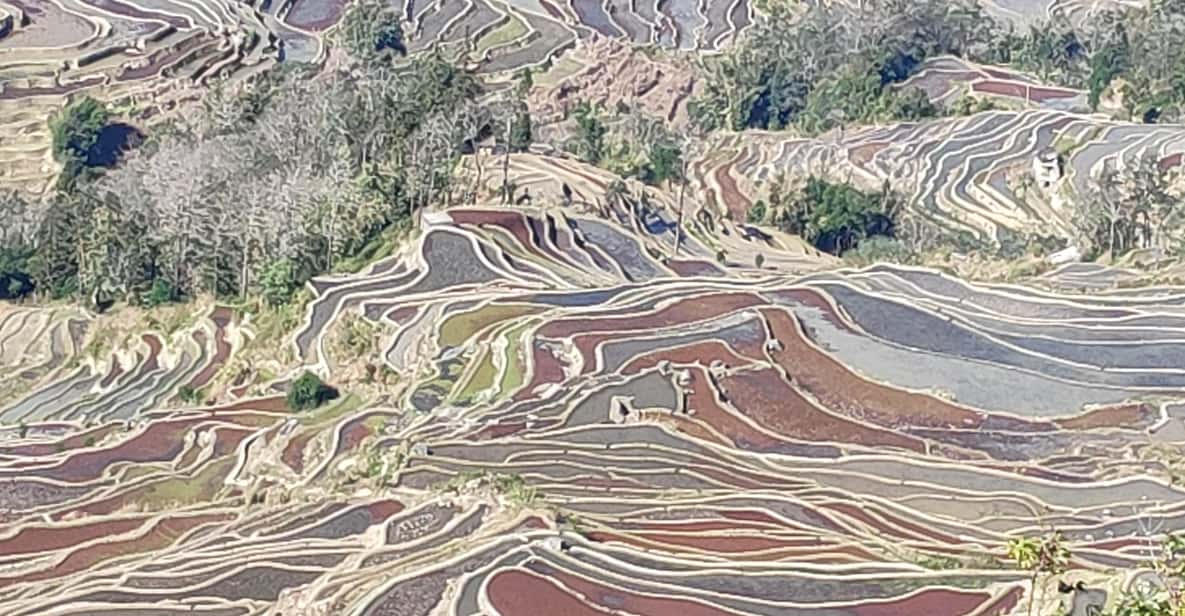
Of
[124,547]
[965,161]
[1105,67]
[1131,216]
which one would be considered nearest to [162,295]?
[124,547]

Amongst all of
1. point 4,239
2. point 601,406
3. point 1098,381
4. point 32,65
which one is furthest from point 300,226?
point 32,65

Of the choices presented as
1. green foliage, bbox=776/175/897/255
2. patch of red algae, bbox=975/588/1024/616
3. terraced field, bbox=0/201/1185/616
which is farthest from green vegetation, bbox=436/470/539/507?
green foliage, bbox=776/175/897/255

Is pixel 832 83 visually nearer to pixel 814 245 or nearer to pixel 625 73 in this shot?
pixel 625 73

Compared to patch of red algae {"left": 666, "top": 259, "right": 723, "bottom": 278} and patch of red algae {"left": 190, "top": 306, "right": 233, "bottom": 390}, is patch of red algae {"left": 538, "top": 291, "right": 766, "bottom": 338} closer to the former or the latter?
patch of red algae {"left": 666, "top": 259, "right": 723, "bottom": 278}

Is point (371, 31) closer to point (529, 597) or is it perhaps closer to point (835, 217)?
point (835, 217)

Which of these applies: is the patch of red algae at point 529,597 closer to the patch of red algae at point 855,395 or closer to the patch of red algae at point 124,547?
the patch of red algae at point 124,547

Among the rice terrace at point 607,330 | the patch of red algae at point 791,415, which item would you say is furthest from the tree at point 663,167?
the patch of red algae at point 791,415
